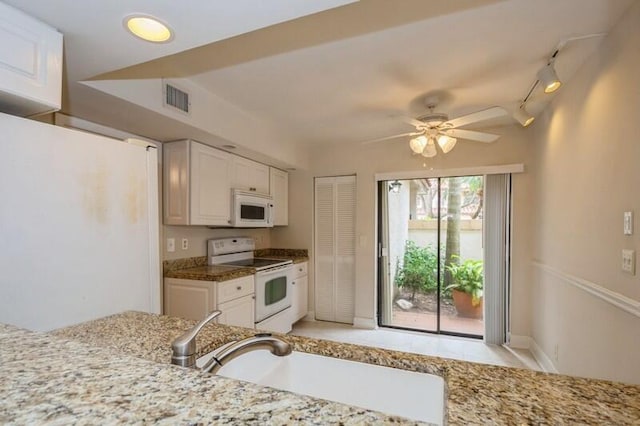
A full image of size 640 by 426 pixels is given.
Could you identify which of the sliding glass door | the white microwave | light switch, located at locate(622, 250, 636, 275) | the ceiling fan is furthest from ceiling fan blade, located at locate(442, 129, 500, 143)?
Result: the white microwave

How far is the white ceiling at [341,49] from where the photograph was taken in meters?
1.20

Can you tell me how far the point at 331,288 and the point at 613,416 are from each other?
3702 millimetres

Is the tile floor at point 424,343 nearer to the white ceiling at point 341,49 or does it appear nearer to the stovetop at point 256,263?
the stovetop at point 256,263

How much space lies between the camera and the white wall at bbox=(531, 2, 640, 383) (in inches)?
59.8

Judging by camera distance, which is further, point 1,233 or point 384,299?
point 384,299

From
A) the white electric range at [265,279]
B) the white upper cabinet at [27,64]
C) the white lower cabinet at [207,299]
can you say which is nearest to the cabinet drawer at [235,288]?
the white lower cabinet at [207,299]

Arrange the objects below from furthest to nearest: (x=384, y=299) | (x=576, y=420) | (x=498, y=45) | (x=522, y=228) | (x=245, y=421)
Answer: (x=384, y=299)
(x=522, y=228)
(x=498, y=45)
(x=576, y=420)
(x=245, y=421)

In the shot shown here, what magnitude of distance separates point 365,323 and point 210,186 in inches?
102

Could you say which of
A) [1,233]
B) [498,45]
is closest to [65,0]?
[1,233]

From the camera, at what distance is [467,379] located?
0.77 metres

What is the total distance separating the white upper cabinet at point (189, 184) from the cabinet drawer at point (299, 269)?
1336 mm

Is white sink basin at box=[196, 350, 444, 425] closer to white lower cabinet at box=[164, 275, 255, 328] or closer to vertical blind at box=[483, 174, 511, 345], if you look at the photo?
white lower cabinet at box=[164, 275, 255, 328]

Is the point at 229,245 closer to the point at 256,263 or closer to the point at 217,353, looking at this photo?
the point at 256,263

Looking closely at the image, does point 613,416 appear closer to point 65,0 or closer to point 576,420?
point 576,420
